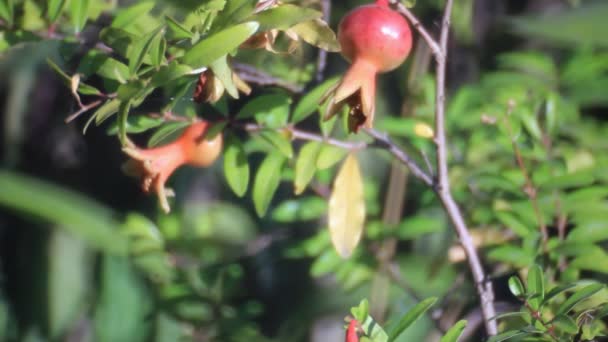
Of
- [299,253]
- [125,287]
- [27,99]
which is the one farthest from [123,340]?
[27,99]

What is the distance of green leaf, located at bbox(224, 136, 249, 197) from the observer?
78 cm

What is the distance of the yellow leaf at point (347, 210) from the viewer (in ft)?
2.53

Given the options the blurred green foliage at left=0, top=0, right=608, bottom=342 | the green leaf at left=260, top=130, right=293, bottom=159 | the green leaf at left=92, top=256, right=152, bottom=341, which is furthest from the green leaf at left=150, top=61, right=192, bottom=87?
the green leaf at left=92, top=256, right=152, bottom=341

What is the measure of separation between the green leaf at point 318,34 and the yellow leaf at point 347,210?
0.22m

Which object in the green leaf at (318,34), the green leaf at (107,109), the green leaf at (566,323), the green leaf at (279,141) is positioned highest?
the green leaf at (318,34)

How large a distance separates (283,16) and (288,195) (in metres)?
0.98

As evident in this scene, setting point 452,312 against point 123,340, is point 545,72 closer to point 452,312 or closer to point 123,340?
point 452,312

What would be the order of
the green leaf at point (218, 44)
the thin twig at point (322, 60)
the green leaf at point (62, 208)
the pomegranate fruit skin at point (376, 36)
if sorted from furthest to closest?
the green leaf at point (62, 208) → the thin twig at point (322, 60) → the pomegranate fruit skin at point (376, 36) → the green leaf at point (218, 44)

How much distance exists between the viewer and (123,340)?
4.45ft

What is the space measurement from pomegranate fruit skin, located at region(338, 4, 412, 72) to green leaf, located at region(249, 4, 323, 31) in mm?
106

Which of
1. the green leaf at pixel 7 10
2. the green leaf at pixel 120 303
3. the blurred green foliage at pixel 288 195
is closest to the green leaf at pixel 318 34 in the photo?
the blurred green foliage at pixel 288 195

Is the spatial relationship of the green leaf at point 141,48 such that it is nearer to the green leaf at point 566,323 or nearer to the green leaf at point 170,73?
the green leaf at point 170,73

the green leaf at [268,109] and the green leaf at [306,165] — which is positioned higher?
the green leaf at [268,109]

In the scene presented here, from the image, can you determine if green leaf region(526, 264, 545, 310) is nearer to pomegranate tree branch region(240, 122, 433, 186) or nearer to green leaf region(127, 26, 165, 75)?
pomegranate tree branch region(240, 122, 433, 186)
